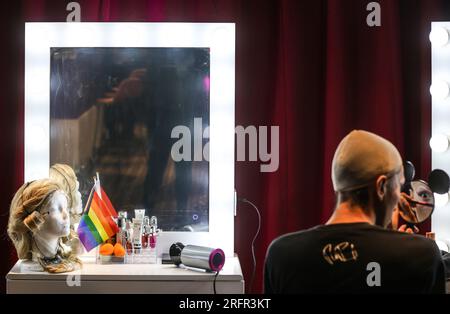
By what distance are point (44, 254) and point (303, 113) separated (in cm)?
122

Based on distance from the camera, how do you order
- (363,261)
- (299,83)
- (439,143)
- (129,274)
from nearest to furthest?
1. (363,261)
2. (129,274)
3. (439,143)
4. (299,83)

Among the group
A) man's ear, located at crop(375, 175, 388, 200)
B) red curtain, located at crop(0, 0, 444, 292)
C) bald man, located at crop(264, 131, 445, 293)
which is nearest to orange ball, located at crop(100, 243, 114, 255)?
red curtain, located at crop(0, 0, 444, 292)

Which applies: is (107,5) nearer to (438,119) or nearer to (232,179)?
(232,179)

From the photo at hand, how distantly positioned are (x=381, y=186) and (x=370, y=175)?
36 millimetres

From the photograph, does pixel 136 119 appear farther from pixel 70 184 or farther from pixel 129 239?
pixel 129 239

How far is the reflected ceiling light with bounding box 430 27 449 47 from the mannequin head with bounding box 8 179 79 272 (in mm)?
1598

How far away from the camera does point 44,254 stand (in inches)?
82.9

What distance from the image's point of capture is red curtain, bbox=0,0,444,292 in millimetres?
2576

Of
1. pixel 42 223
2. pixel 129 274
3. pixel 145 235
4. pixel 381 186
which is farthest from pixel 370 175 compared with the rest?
pixel 42 223

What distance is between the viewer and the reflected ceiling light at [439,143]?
2455mm

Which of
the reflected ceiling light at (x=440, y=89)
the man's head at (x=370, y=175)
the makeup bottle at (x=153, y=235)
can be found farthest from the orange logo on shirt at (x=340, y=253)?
the reflected ceiling light at (x=440, y=89)

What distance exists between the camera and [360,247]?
1291 mm

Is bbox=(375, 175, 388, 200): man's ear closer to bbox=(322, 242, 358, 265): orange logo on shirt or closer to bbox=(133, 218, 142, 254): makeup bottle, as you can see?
bbox=(322, 242, 358, 265): orange logo on shirt

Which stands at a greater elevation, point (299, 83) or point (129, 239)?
point (299, 83)
